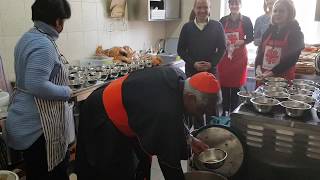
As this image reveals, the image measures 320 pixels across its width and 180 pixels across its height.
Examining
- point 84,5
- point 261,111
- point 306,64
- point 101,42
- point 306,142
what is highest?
point 84,5

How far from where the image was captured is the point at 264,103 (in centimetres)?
153

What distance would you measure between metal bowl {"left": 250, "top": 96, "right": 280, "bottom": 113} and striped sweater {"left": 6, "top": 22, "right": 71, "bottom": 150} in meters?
0.93

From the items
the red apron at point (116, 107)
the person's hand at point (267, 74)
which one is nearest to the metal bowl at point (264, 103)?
the person's hand at point (267, 74)

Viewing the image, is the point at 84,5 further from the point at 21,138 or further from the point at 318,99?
the point at 318,99

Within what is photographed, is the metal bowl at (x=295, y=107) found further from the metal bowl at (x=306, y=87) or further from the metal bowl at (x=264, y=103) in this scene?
the metal bowl at (x=306, y=87)

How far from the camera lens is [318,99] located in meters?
1.65

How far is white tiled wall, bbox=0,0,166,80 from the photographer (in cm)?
218

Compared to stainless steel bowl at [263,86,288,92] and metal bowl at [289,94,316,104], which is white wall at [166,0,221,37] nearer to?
stainless steel bowl at [263,86,288,92]

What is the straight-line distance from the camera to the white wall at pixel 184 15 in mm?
3861

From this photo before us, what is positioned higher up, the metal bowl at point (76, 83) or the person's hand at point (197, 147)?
the metal bowl at point (76, 83)

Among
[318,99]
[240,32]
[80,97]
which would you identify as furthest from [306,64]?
[80,97]

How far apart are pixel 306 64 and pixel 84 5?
81.1 inches

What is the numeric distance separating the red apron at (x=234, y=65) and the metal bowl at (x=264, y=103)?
1144mm

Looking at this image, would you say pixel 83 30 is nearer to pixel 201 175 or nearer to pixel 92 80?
pixel 92 80
